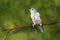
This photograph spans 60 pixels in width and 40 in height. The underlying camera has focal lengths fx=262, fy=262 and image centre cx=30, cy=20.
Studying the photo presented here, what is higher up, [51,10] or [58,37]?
[51,10]

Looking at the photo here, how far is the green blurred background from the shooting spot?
3918 millimetres

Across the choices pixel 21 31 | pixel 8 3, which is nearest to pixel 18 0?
pixel 8 3

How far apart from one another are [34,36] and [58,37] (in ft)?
1.33

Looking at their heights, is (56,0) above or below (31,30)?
above

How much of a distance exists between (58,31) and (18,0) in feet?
2.74

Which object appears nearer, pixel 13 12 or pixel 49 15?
pixel 49 15

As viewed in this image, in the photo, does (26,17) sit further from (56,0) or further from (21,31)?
(56,0)

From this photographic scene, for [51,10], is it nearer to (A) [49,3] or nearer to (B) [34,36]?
(A) [49,3]

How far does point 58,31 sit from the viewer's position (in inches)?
168

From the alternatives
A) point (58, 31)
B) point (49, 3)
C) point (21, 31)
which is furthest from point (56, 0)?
point (21, 31)

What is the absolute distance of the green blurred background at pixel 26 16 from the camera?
3918 mm

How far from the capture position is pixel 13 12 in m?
4.40

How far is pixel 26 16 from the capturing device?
425cm

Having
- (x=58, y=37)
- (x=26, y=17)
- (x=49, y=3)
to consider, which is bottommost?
(x=58, y=37)
